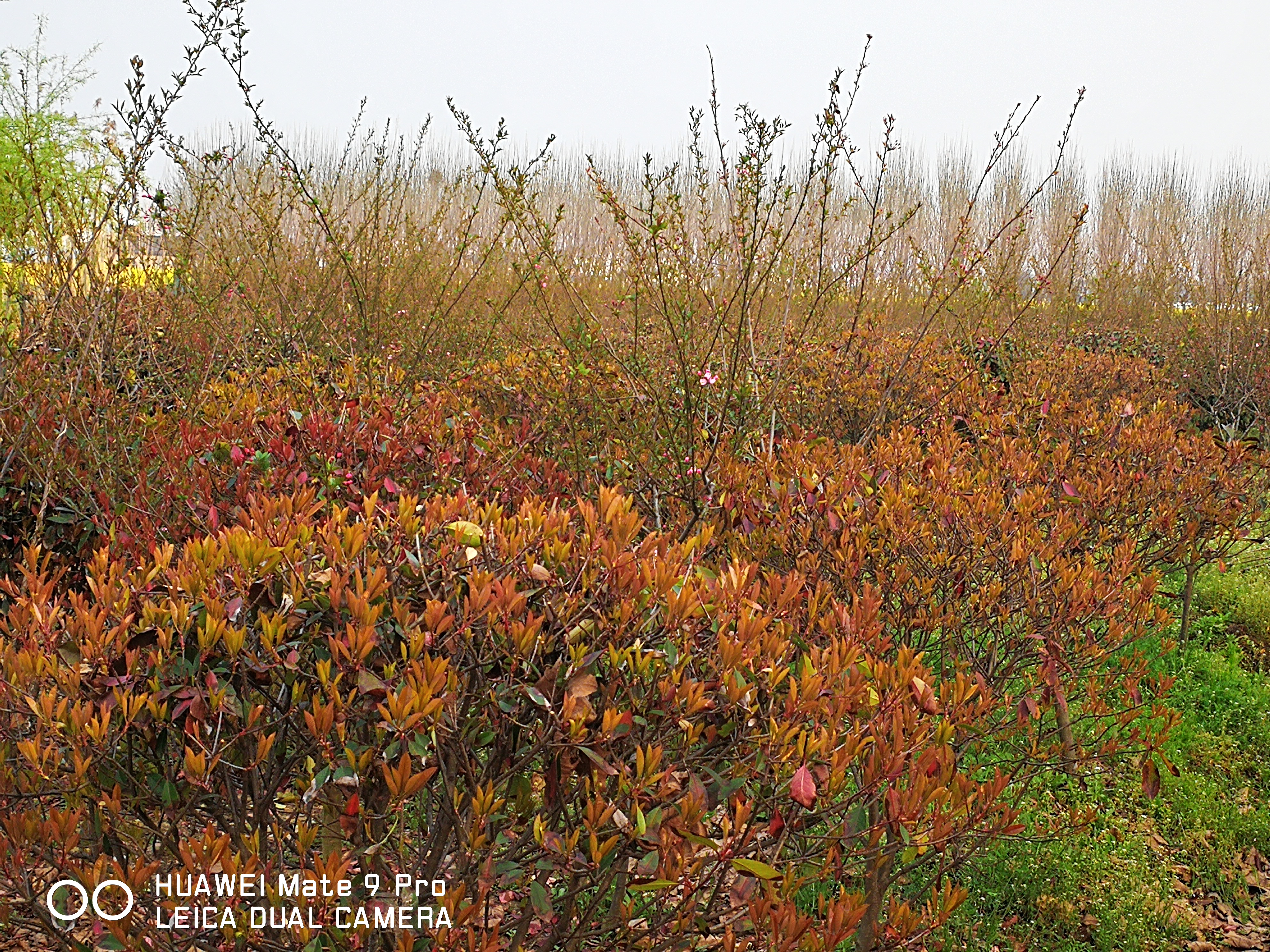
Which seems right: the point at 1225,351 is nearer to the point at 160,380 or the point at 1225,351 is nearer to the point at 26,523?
the point at 160,380

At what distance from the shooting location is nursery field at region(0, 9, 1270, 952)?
1432mm

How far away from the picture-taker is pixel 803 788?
1.43 metres

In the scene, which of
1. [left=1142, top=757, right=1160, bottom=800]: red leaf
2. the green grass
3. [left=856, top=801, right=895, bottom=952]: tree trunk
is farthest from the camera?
the green grass

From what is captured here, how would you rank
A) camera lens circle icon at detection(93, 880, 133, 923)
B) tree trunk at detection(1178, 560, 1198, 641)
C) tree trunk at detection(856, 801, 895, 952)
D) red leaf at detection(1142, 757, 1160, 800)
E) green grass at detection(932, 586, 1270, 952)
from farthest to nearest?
1. tree trunk at detection(1178, 560, 1198, 641)
2. green grass at detection(932, 586, 1270, 952)
3. red leaf at detection(1142, 757, 1160, 800)
4. tree trunk at detection(856, 801, 895, 952)
5. camera lens circle icon at detection(93, 880, 133, 923)

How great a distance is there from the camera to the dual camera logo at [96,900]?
4.26ft

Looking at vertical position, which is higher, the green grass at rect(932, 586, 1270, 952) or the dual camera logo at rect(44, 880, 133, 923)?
the dual camera logo at rect(44, 880, 133, 923)

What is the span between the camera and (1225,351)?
862cm

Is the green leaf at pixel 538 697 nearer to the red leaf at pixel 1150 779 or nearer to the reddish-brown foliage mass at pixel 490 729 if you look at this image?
the reddish-brown foliage mass at pixel 490 729

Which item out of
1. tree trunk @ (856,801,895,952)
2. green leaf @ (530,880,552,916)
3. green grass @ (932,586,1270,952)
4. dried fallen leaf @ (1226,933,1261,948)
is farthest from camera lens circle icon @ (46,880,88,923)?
dried fallen leaf @ (1226,933,1261,948)

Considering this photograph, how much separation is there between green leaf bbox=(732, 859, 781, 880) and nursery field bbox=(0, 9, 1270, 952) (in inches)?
0.4

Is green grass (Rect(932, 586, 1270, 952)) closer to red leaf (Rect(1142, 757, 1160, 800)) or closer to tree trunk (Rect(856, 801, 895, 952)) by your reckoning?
red leaf (Rect(1142, 757, 1160, 800))

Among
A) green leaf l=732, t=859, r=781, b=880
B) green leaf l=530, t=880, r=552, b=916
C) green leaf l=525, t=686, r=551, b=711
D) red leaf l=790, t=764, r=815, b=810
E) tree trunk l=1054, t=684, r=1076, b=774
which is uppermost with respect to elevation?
green leaf l=525, t=686, r=551, b=711

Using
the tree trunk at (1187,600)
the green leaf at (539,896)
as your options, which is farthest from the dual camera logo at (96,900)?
the tree trunk at (1187,600)

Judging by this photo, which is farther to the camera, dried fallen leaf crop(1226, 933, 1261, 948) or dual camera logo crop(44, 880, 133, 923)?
dried fallen leaf crop(1226, 933, 1261, 948)
